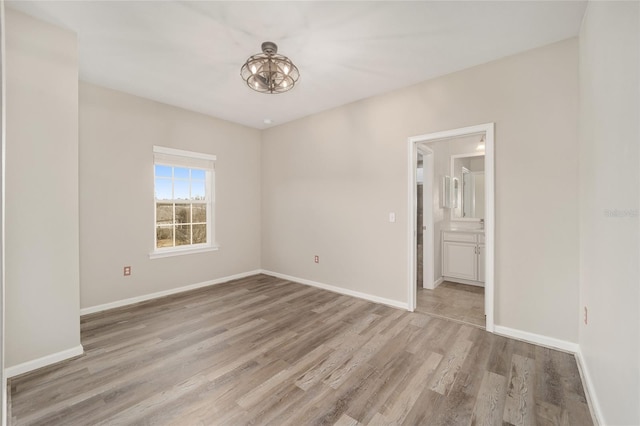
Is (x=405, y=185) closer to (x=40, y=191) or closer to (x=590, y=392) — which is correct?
(x=590, y=392)

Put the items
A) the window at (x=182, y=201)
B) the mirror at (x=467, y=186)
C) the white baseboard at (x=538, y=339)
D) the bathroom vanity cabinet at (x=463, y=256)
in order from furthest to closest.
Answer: the mirror at (x=467, y=186)
the bathroom vanity cabinet at (x=463, y=256)
the window at (x=182, y=201)
the white baseboard at (x=538, y=339)

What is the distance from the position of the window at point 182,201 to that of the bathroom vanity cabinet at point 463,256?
386cm

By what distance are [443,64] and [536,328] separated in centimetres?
272

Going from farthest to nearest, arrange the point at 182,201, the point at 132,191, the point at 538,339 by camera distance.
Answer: the point at 182,201
the point at 132,191
the point at 538,339

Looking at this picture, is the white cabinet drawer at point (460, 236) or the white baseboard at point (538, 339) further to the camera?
the white cabinet drawer at point (460, 236)

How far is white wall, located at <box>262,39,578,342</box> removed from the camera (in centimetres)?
244

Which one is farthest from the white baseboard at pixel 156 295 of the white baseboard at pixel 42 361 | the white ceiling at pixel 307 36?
the white ceiling at pixel 307 36

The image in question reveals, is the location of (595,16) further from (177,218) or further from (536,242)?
(177,218)

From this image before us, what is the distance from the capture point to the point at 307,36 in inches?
92.6

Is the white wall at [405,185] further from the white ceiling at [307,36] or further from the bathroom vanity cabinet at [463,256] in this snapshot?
the bathroom vanity cabinet at [463,256]

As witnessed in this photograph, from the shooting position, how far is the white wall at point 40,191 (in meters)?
2.08

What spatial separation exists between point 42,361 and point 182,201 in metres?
2.43

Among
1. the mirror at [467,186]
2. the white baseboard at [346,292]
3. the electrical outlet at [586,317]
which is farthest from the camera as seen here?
the mirror at [467,186]

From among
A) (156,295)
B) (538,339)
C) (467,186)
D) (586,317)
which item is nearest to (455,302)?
(538,339)
